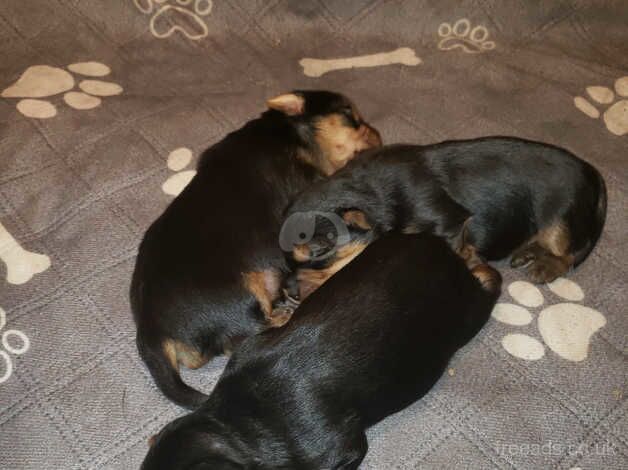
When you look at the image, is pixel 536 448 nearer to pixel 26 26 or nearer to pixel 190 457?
pixel 190 457

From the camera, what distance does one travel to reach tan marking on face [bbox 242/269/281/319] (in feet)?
6.15

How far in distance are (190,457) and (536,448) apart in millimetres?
929

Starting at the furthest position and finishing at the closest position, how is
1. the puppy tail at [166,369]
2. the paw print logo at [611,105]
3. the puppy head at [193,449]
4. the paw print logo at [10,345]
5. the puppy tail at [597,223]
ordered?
the paw print logo at [611,105], the puppy tail at [597,223], the paw print logo at [10,345], the puppy tail at [166,369], the puppy head at [193,449]

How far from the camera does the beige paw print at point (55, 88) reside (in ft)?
8.36

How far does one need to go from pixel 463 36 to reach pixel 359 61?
0.55m

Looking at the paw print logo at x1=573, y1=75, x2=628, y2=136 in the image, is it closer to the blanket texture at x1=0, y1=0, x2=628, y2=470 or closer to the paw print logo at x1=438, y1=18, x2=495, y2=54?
the blanket texture at x1=0, y1=0, x2=628, y2=470

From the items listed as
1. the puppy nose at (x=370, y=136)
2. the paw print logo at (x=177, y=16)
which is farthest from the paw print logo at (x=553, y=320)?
the paw print logo at (x=177, y=16)

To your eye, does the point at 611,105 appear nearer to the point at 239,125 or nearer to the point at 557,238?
the point at 557,238

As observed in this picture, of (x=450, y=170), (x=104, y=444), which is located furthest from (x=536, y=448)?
(x=104, y=444)

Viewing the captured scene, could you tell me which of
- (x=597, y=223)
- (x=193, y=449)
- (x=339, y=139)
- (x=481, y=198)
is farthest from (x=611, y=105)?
(x=193, y=449)

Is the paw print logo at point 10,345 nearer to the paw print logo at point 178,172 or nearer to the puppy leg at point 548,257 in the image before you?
the paw print logo at point 178,172

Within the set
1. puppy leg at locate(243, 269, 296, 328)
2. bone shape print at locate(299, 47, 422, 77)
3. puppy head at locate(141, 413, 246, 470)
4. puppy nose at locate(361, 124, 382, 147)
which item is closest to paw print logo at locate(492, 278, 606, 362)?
puppy leg at locate(243, 269, 296, 328)

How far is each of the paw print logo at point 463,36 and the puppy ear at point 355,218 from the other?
4.97ft

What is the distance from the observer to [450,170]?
211 cm
